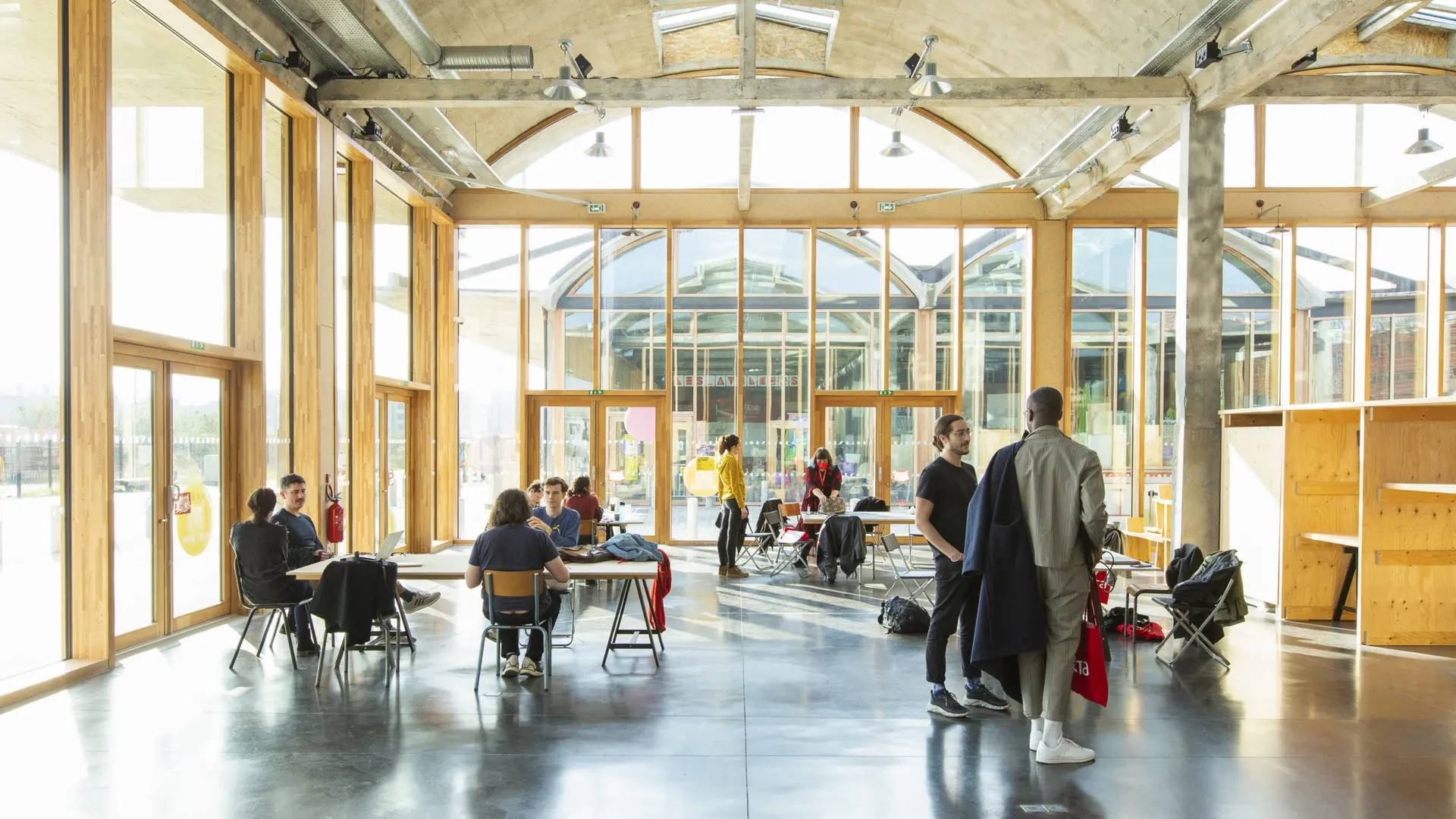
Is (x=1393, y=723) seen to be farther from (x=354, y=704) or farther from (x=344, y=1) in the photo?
(x=344, y=1)

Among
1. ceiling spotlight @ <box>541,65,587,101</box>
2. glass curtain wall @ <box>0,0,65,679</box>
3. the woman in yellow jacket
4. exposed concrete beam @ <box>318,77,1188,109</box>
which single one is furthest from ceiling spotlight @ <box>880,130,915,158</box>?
glass curtain wall @ <box>0,0,65,679</box>

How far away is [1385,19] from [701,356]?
8535mm

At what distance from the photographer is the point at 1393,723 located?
5070 mm

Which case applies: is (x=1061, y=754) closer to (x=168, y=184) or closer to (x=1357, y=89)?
(x=168, y=184)

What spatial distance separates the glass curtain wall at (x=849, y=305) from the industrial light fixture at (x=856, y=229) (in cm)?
1

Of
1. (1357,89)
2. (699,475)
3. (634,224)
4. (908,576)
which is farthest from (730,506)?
(1357,89)

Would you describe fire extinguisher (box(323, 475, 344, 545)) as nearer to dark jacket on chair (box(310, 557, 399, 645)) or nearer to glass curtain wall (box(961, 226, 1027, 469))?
dark jacket on chair (box(310, 557, 399, 645))

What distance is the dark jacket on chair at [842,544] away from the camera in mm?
9375

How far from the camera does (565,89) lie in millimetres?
8266

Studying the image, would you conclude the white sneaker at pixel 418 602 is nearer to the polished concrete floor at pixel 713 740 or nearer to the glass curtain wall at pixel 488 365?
the polished concrete floor at pixel 713 740

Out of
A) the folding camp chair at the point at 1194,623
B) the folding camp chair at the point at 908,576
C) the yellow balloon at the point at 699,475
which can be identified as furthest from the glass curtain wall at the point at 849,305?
the folding camp chair at the point at 1194,623

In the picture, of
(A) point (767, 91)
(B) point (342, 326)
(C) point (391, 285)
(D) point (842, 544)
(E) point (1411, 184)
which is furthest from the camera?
(E) point (1411, 184)

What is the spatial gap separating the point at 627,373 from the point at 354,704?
8.14 m

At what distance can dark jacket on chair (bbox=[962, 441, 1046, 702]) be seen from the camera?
4211 mm
